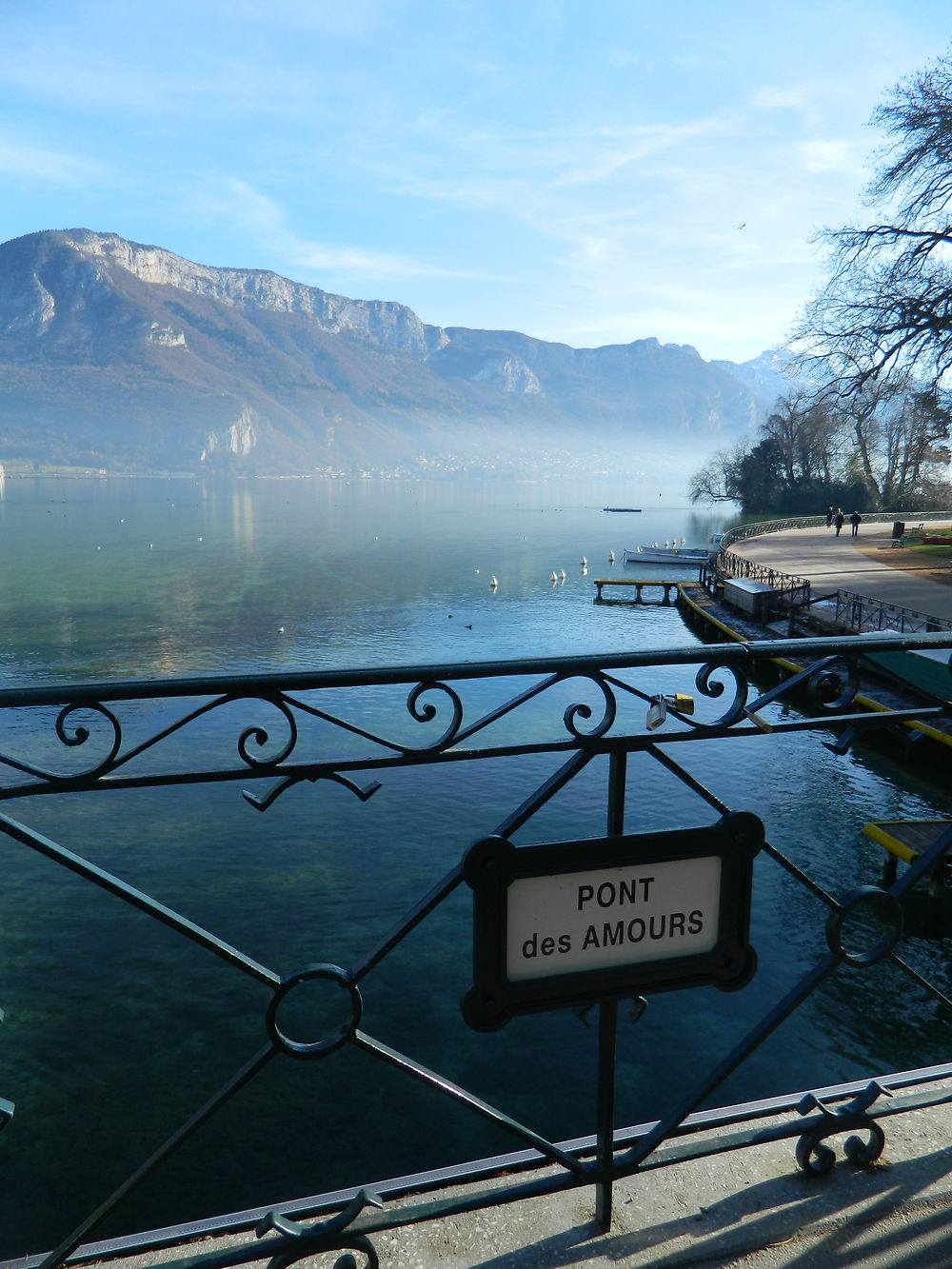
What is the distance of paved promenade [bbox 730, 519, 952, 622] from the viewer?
30.8 meters

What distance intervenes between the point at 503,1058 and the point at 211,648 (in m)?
27.2

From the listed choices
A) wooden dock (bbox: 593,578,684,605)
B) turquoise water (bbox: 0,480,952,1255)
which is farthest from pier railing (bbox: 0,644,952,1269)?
wooden dock (bbox: 593,578,684,605)

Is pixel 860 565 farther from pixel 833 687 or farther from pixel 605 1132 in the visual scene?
pixel 605 1132

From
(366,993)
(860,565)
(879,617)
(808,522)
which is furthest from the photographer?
(808,522)

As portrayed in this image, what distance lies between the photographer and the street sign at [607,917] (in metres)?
1.88

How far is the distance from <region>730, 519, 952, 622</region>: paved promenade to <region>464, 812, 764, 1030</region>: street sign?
27.3 m

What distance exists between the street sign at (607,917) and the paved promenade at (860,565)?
27297 millimetres

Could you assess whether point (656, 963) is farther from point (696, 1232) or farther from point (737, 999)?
point (737, 999)

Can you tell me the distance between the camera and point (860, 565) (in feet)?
134

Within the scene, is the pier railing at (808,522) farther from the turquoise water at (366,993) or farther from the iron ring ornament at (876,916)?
the iron ring ornament at (876,916)

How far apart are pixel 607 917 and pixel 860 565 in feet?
141

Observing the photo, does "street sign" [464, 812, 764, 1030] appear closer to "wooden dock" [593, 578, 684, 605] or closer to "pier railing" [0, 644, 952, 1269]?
"pier railing" [0, 644, 952, 1269]

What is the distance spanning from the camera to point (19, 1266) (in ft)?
6.66

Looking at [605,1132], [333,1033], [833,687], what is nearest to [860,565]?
[833,687]
